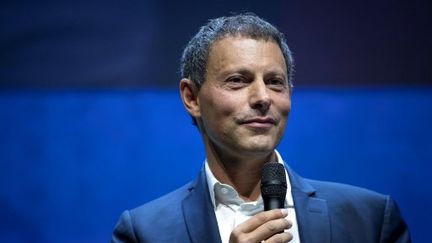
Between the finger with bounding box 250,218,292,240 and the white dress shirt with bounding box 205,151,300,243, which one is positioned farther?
the white dress shirt with bounding box 205,151,300,243

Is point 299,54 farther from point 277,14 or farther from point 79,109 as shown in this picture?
point 79,109

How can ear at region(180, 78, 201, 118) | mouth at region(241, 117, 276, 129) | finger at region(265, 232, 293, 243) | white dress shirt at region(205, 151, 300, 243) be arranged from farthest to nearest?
1. ear at region(180, 78, 201, 118)
2. white dress shirt at region(205, 151, 300, 243)
3. mouth at region(241, 117, 276, 129)
4. finger at region(265, 232, 293, 243)

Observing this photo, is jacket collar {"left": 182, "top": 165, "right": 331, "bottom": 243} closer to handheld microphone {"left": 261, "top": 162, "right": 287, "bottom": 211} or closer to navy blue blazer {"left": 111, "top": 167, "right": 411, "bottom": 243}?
navy blue blazer {"left": 111, "top": 167, "right": 411, "bottom": 243}

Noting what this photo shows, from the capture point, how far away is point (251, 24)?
1.90 meters

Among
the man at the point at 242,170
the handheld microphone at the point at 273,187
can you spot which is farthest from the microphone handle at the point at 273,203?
the man at the point at 242,170

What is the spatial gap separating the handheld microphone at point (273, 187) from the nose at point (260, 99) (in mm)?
209

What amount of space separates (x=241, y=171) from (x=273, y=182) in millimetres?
356

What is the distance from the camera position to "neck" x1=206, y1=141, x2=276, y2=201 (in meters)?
1.84

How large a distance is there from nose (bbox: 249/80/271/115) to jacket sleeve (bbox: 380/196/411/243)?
1.49ft

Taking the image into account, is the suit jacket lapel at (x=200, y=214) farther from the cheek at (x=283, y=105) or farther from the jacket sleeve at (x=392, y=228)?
the jacket sleeve at (x=392, y=228)

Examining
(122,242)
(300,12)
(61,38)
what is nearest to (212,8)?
(300,12)

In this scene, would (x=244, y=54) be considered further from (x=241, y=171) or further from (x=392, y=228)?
(x=392, y=228)

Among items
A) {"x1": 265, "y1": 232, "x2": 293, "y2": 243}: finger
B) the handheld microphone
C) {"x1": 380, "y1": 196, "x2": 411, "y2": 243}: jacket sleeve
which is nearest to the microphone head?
the handheld microphone

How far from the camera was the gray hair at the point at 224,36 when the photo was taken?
188cm
